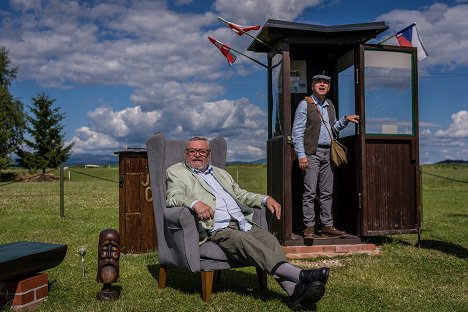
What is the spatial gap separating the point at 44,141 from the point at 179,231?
43997 millimetres

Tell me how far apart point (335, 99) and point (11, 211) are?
8.91 metres

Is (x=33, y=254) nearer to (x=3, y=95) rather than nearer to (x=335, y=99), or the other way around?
(x=335, y=99)

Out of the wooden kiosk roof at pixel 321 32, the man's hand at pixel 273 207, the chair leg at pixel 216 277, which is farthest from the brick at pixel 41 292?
the wooden kiosk roof at pixel 321 32

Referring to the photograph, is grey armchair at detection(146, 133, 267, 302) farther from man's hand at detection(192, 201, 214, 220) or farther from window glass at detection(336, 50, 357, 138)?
window glass at detection(336, 50, 357, 138)

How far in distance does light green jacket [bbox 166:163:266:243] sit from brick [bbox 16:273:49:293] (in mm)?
1260

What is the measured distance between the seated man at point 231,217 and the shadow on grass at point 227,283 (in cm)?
44

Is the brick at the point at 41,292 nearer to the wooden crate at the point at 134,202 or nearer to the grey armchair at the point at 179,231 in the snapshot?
the grey armchair at the point at 179,231

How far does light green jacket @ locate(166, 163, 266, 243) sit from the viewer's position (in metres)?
4.79

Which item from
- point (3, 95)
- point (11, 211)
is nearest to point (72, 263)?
point (11, 211)

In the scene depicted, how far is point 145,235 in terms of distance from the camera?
7.07 m

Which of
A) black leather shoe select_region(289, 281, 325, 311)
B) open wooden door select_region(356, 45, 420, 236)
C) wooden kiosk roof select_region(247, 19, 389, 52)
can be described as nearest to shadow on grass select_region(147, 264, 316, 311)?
black leather shoe select_region(289, 281, 325, 311)

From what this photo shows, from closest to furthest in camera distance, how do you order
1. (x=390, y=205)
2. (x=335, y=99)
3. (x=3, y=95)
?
(x=390, y=205)
(x=335, y=99)
(x=3, y=95)

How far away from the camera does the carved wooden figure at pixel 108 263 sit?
4.60 m

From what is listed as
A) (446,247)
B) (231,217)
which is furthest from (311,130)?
(446,247)
